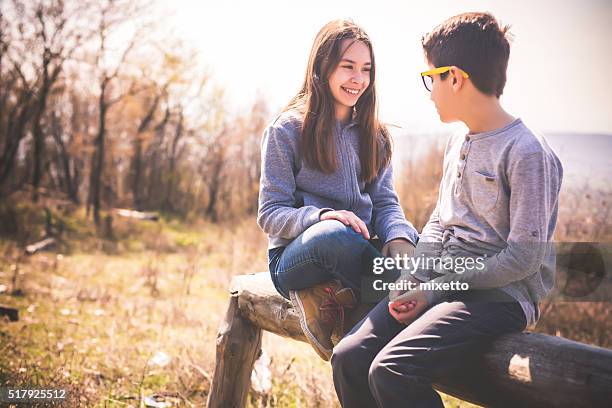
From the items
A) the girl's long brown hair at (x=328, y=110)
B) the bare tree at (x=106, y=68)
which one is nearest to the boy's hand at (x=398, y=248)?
the girl's long brown hair at (x=328, y=110)

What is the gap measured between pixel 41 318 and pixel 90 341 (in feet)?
2.86

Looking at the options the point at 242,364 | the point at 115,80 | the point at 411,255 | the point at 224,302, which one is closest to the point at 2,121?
the point at 115,80

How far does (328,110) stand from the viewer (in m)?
2.40

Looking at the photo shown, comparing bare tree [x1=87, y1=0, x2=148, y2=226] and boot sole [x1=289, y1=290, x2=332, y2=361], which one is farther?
bare tree [x1=87, y1=0, x2=148, y2=226]

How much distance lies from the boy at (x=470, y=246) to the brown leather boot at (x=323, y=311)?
204mm

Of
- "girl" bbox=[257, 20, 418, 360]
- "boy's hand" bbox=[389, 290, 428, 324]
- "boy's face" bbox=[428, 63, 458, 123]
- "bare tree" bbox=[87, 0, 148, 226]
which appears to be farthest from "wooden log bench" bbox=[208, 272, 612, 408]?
"bare tree" bbox=[87, 0, 148, 226]

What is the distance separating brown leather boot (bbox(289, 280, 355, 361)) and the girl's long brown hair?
0.53 metres

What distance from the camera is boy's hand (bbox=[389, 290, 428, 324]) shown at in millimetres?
1791

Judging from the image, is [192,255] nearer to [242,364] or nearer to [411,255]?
[242,364]

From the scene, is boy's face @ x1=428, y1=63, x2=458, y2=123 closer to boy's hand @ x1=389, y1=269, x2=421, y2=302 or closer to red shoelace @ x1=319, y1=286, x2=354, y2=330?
boy's hand @ x1=389, y1=269, x2=421, y2=302

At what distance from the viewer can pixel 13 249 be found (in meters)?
7.45

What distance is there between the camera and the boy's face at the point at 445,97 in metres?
1.85

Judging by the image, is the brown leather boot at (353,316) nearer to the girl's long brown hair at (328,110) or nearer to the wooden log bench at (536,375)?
the wooden log bench at (536,375)

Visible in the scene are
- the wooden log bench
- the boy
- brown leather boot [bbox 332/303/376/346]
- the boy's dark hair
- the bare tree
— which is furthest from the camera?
the bare tree
